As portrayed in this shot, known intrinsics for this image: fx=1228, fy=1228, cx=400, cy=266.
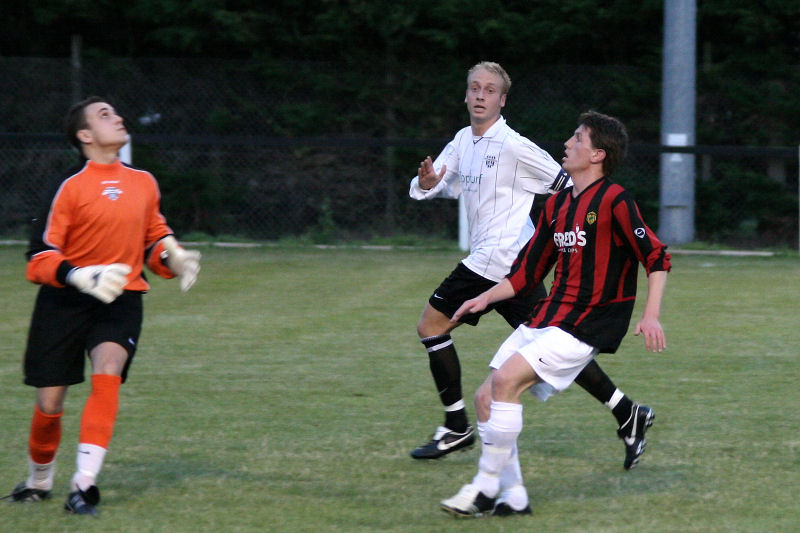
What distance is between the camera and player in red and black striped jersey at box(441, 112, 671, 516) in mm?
4859

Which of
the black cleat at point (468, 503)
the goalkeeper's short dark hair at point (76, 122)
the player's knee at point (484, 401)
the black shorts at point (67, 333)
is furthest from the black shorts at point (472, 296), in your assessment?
the goalkeeper's short dark hair at point (76, 122)

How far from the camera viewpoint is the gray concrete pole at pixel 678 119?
1516 centimetres

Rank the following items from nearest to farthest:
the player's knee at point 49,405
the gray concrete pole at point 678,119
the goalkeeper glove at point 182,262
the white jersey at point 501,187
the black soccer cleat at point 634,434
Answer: the player's knee at point 49,405 < the goalkeeper glove at point 182,262 < the black soccer cleat at point 634,434 < the white jersey at point 501,187 < the gray concrete pole at point 678,119

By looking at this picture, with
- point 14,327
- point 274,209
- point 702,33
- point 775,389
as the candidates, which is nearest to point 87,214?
point 775,389

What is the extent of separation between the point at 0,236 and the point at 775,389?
11710 millimetres

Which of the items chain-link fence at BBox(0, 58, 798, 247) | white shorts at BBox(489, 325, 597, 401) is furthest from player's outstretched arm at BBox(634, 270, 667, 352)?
chain-link fence at BBox(0, 58, 798, 247)

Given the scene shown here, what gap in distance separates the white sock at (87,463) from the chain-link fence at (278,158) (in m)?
11.0

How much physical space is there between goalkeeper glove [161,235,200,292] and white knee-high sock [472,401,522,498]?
4.74 ft

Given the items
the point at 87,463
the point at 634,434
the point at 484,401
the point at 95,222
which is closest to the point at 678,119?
the point at 634,434

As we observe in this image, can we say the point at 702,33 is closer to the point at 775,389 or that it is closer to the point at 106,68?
the point at 106,68

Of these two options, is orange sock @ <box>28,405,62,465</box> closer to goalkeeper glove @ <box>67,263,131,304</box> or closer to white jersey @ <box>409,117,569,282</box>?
goalkeeper glove @ <box>67,263,131,304</box>

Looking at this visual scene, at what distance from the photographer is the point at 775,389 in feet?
23.8

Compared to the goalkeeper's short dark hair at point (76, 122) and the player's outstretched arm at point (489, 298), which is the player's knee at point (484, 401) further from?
the goalkeeper's short dark hair at point (76, 122)

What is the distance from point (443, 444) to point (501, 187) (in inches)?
50.8
